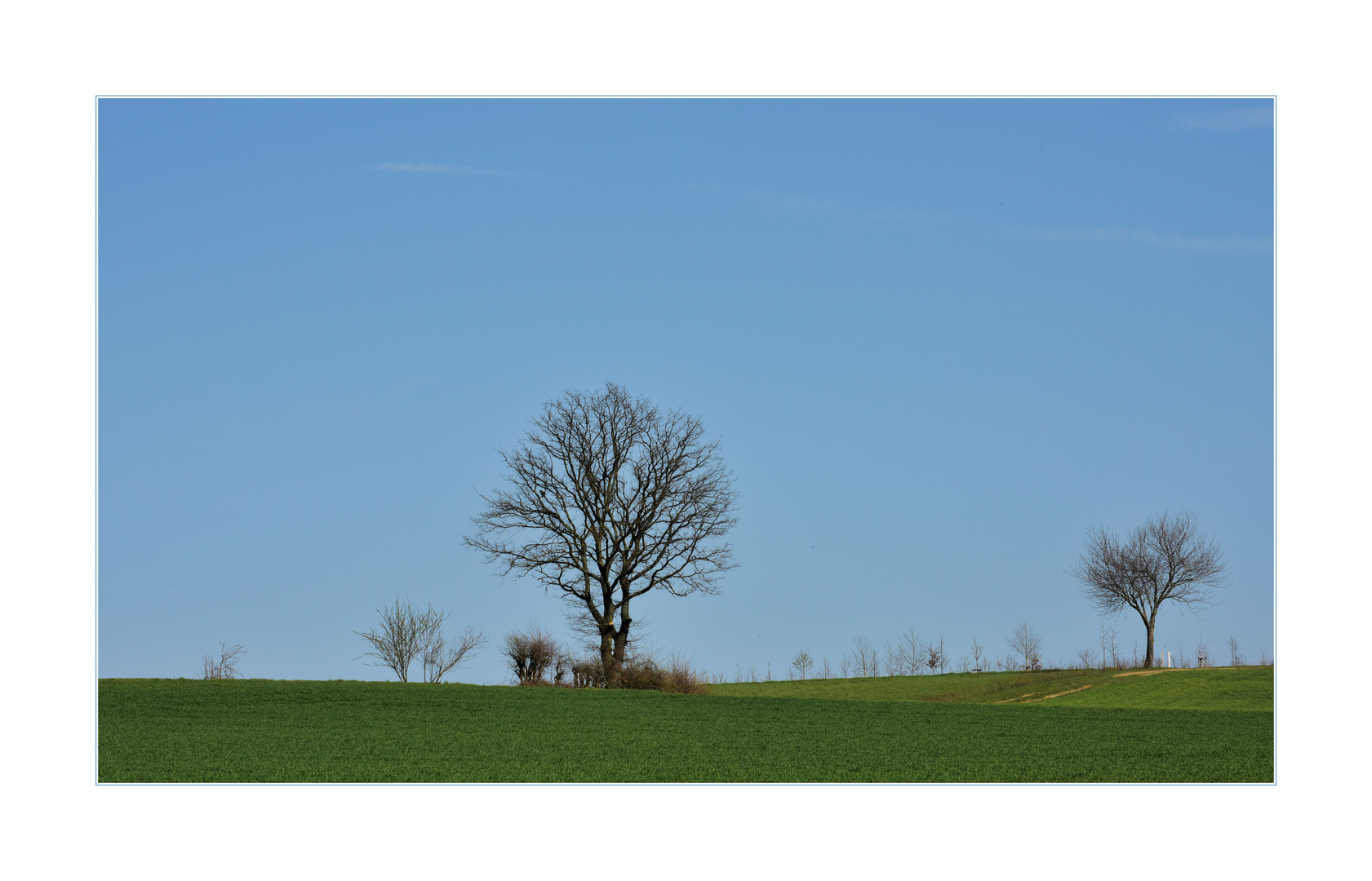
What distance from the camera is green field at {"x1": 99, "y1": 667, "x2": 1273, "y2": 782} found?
13094 mm

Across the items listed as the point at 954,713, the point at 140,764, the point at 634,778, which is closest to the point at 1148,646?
the point at 954,713

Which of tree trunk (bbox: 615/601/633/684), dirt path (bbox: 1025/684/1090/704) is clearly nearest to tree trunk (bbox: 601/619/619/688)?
tree trunk (bbox: 615/601/633/684)

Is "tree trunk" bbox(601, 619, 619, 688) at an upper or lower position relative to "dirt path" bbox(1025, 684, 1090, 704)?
upper

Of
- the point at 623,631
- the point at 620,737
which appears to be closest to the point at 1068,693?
the point at 623,631

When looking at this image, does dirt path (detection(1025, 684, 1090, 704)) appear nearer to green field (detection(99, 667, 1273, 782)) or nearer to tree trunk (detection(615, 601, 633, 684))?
green field (detection(99, 667, 1273, 782))

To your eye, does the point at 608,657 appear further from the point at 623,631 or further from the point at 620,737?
the point at 620,737

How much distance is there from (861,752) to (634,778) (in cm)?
406

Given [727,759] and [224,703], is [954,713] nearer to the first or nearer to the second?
[727,759]

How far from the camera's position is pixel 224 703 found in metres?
21.9

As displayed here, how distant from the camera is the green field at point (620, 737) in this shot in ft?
43.0

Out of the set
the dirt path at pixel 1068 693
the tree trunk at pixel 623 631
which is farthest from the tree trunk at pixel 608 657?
the dirt path at pixel 1068 693

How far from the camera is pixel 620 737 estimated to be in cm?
1697

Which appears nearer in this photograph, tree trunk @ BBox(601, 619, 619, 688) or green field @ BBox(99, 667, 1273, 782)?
green field @ BBox(99, 667, 1273, 782)

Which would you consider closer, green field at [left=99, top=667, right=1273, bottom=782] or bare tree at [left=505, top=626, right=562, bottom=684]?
green field at [left=99, top=667, right=1273, bottom=782]
